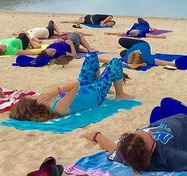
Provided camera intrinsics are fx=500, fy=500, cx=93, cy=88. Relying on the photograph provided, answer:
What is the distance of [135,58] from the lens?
8.11m

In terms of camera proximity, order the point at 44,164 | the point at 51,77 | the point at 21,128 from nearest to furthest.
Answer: the point at 44,164
the point at 21,128
the point at 51,77

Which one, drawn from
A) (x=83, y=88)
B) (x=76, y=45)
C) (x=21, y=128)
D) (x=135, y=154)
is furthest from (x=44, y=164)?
(x=76, y=45)

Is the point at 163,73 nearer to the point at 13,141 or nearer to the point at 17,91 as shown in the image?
the point at 17,91

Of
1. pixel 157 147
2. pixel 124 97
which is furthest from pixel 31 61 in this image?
pixel 157 147

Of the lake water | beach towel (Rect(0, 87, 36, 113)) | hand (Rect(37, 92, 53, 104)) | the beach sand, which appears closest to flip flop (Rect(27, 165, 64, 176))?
the beach sand

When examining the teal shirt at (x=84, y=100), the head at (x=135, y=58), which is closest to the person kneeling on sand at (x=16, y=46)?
the head at (x=135, y=58)

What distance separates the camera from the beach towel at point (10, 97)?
18.9ft

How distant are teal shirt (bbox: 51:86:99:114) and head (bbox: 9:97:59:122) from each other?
0.85ft

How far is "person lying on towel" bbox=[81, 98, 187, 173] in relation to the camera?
→ 3424 millimetres

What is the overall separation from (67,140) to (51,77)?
9.94ft

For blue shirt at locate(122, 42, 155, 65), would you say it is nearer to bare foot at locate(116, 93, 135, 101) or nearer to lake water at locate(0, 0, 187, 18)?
bare foot at locate(116, 93, 135, 101)

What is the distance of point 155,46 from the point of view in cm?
1029

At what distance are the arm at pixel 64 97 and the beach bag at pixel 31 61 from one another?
3176mm

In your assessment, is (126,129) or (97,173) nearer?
(97,173)
